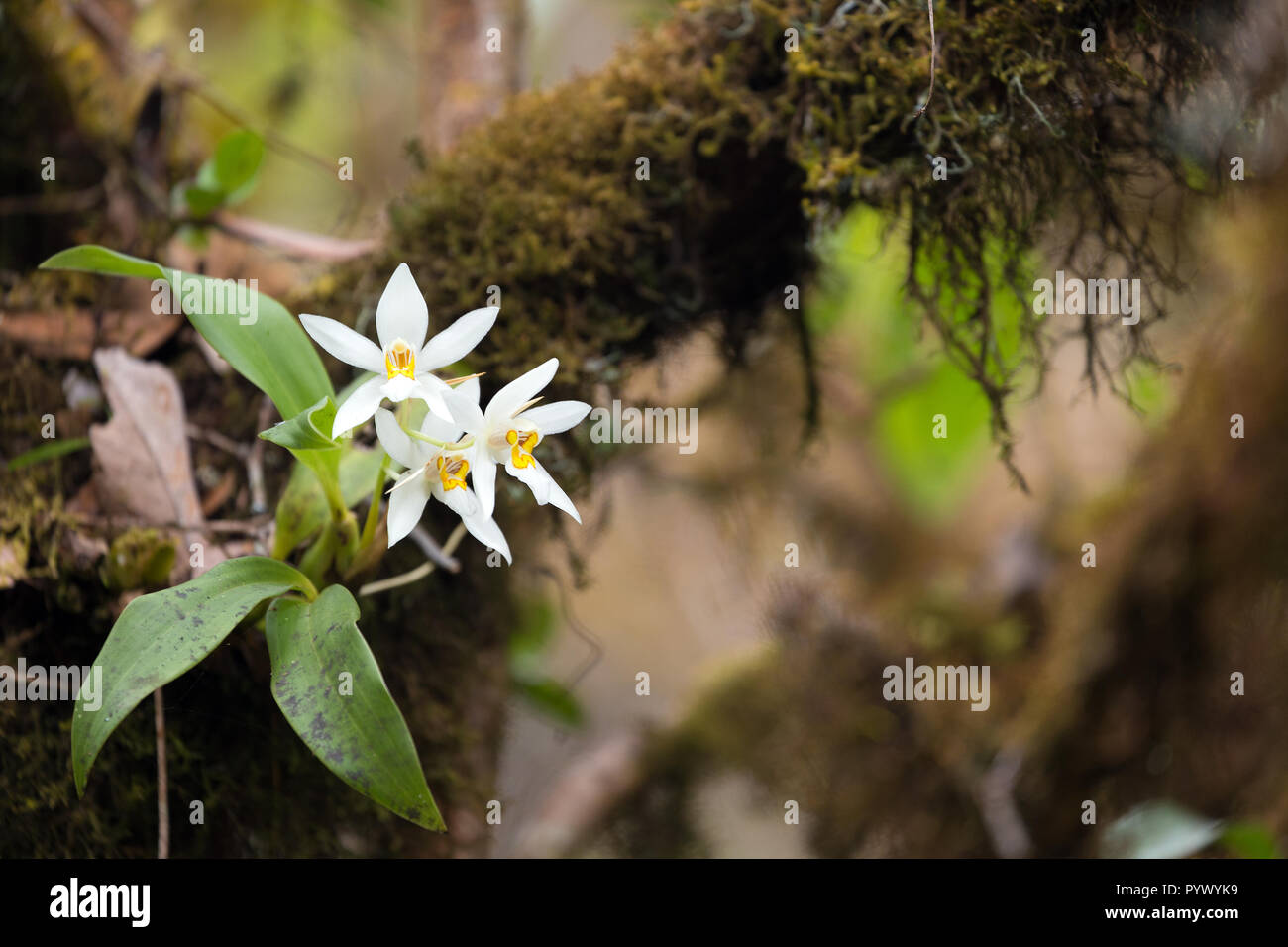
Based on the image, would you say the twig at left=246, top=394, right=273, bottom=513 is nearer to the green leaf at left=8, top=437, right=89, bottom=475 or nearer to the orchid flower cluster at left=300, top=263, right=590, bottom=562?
the green leaf at left=8, top=437, right=89, bottom=475

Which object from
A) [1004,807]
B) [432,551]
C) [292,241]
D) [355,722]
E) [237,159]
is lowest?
[1004,807]

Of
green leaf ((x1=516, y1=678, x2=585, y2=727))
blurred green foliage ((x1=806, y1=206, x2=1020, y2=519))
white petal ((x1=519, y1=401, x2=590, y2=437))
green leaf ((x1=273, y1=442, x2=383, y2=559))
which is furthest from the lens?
blurred green foliage ((x1=806, y1=206, x2=1020, y2=519))

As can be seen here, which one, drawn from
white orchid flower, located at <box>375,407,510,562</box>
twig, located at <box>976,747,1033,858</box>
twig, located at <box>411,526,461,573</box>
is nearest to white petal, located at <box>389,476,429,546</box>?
white orchid flower, located at <box>375,407,510,562</box>

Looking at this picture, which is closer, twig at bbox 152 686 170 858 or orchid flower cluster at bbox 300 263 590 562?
orchid flower cluster at bbox 300 263 590 562

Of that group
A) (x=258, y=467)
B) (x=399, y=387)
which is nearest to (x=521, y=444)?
(x=399, y=387)

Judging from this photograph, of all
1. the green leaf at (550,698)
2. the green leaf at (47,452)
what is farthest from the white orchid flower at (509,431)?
the green leaf at (550,698)

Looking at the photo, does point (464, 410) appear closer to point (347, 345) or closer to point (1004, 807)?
point (347, 345)
